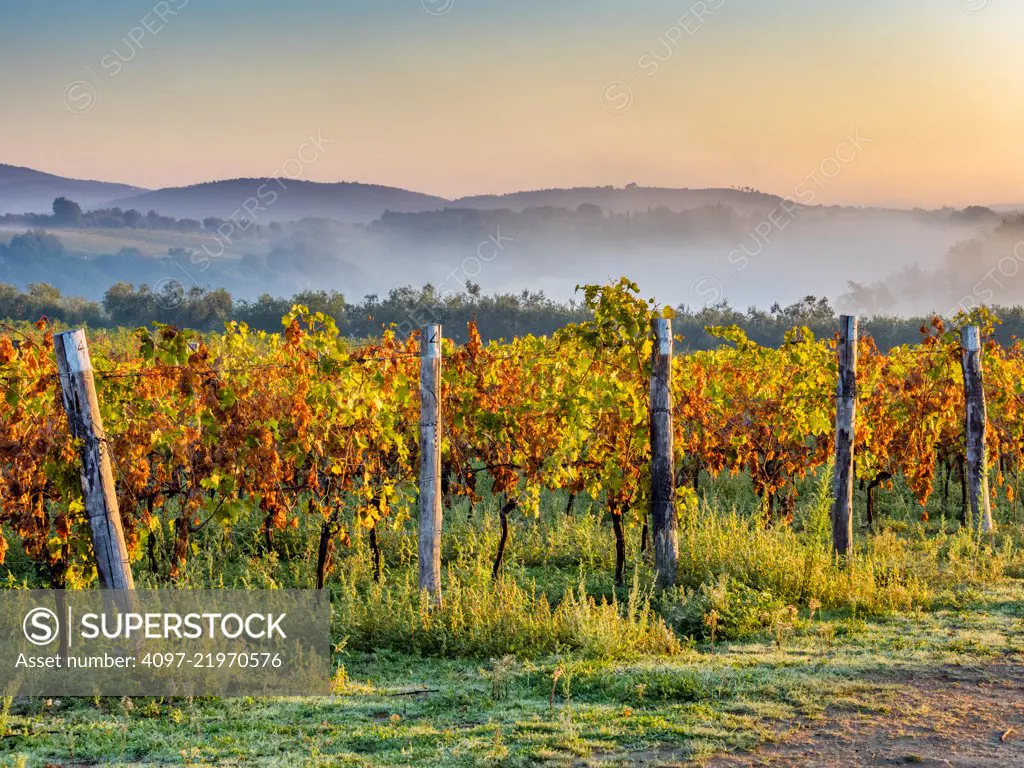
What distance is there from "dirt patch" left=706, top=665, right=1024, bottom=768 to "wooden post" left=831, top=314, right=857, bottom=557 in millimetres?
3449

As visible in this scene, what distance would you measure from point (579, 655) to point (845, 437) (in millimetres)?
4654

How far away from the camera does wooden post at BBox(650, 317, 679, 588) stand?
27.6ft

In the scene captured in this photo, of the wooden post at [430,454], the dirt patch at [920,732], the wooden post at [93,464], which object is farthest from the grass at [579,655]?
the wooden post at [93,464]

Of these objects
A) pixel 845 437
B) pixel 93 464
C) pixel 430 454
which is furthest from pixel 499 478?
pixel 93 464

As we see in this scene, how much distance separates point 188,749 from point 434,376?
3.70 metres

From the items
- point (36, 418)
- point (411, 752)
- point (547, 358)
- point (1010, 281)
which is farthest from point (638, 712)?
point (1010, 281)

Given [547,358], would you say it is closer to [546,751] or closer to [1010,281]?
[546,751]

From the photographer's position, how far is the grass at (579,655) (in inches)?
A: 197

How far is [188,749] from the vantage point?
4.93m

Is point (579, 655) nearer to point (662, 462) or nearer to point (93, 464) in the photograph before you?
point (662, 462)

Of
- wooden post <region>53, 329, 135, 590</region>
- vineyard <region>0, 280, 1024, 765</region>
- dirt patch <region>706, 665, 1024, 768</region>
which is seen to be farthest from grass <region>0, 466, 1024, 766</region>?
wooden post <region>53, 329, 135, 590</region>

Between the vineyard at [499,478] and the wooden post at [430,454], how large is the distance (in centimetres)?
10

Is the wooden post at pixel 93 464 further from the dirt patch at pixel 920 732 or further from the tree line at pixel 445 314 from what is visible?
the tree line at pixel 445 314

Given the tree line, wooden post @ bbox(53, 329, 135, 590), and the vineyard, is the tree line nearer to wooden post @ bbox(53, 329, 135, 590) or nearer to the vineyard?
the vineyard
